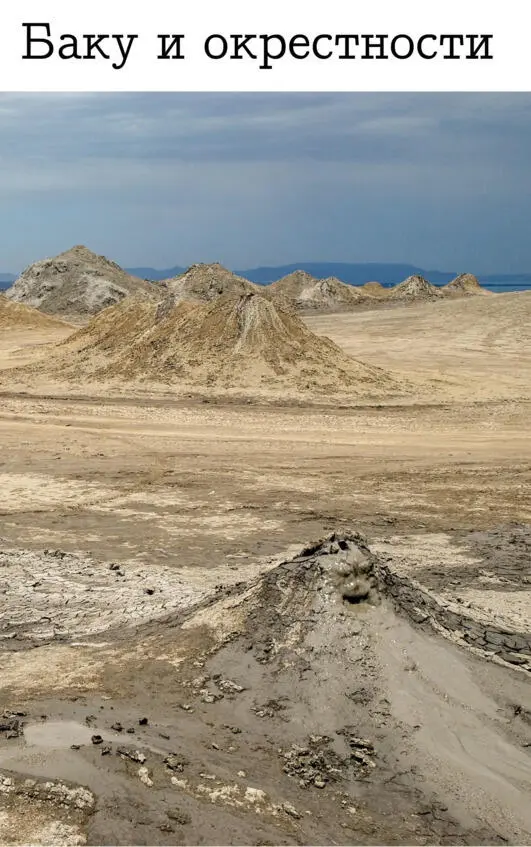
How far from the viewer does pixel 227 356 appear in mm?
27531

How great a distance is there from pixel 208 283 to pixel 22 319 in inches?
511

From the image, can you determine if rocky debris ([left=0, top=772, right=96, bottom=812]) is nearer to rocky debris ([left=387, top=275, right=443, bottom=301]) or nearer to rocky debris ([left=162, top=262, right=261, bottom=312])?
rocky debris ([left=162, top=262, right=261, bottom=312])

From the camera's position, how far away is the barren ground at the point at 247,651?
6559 mm

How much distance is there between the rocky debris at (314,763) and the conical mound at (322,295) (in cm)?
5352

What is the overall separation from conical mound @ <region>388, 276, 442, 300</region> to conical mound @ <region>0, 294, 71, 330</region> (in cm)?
2787

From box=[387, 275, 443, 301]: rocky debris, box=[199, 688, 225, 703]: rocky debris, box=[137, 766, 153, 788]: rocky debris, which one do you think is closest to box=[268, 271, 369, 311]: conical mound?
box=[387, 275, 443, 301]: rocky debris

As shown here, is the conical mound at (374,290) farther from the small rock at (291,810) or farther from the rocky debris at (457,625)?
the small rock at (291,810)

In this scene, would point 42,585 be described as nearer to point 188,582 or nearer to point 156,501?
point 188,582

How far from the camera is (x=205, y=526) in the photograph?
1384 centimetres

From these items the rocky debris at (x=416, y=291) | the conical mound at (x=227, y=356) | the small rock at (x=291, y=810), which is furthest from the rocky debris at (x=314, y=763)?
the rocky debris at (x=416, y=291)

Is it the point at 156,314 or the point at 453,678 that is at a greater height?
the point at 156,314

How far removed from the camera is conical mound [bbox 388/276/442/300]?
64812mm

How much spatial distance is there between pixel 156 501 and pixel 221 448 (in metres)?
4.12

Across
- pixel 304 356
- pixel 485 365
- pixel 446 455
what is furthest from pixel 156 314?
pixel 446 455
